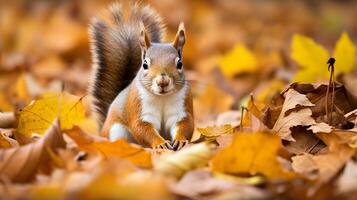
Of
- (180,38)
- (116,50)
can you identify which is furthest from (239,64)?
(180,38)

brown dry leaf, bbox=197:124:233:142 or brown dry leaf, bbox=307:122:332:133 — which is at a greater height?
brown dry leaf, bbox=307:122:332:133

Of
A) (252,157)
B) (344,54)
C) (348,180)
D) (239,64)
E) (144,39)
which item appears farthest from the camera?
(239,64)

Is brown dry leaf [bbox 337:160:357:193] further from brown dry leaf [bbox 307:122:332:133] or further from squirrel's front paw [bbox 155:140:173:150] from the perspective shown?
squirrel's front paw [bbox 155:140:173:150]

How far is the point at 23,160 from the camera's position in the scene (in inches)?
90.1

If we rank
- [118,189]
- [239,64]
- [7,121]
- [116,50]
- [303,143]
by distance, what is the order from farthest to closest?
[239,64] → [116,50] → [7,121] → [303,143] → [118,189]

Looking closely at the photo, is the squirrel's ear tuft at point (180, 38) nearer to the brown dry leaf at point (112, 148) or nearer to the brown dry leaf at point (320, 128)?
the brown dry leaf at point (320, 128)

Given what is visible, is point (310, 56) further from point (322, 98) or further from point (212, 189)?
point (212, 189)

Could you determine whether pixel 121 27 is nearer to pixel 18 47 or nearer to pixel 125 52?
pixel 125 52

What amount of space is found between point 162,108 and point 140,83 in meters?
0.13

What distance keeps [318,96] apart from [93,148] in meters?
1.00

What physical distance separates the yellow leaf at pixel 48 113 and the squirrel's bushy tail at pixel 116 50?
2.32ft

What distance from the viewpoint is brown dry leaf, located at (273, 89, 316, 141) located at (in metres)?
2.80

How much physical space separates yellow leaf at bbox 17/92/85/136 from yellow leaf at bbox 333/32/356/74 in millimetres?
1400

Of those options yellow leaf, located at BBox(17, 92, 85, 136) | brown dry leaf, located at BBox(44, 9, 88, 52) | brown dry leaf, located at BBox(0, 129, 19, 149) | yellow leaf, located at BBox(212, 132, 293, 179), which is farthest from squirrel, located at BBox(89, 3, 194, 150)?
brown dry leaf, located at BBox(44, 9, 88, 52)
